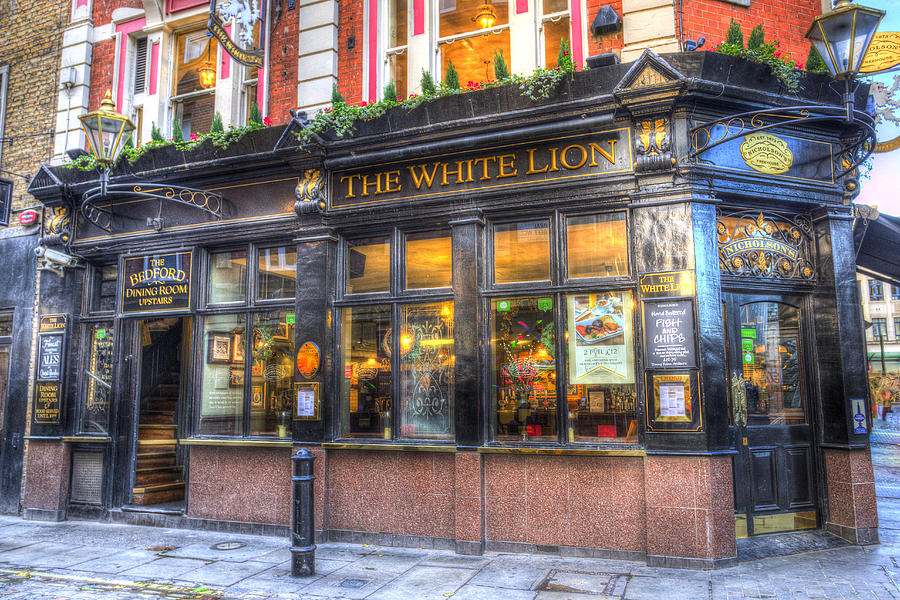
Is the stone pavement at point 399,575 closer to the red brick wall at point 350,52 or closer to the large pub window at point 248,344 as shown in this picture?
the large pub window at point 248,344

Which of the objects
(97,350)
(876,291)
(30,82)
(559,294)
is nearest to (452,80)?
(559,294)

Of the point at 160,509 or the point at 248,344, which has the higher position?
the point at 248,344

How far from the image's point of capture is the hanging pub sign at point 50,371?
10422mm

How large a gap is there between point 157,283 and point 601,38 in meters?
7.44

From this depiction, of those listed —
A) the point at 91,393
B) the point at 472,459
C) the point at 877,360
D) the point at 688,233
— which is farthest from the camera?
the point at 877,360

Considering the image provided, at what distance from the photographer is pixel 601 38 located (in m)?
8.20

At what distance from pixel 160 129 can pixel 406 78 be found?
468 cm

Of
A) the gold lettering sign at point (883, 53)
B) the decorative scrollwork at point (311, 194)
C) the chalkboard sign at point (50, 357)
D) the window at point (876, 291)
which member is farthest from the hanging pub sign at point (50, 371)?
the window at point (876, 291)

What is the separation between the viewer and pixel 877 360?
51.5 meters

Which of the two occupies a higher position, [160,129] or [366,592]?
[160,129]

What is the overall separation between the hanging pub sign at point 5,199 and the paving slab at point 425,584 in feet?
31.6

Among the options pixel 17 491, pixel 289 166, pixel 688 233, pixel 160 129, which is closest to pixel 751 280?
pixel 688 233

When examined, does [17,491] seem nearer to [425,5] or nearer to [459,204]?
[459,204]

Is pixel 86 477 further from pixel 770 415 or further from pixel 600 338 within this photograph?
pixel 770 415
